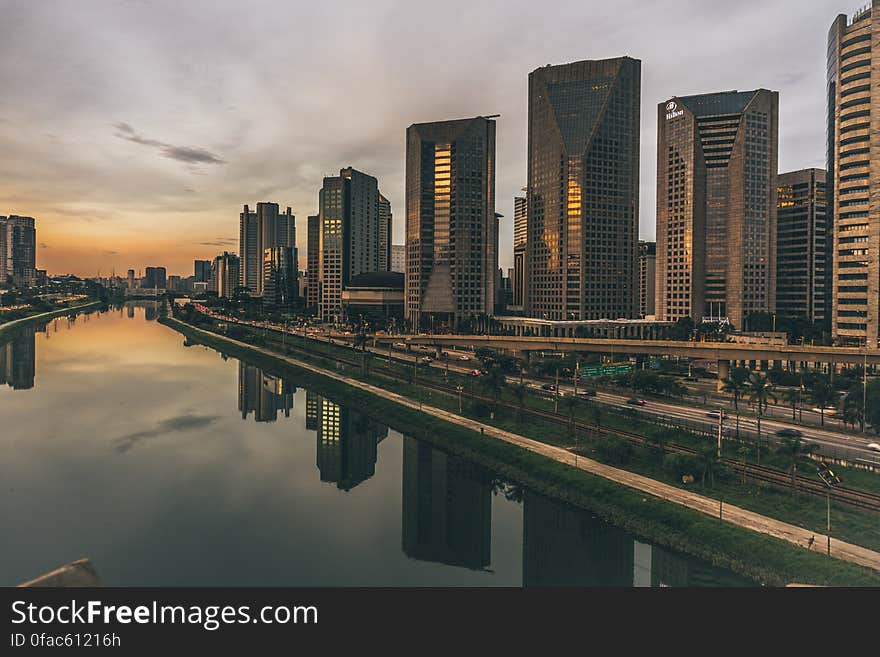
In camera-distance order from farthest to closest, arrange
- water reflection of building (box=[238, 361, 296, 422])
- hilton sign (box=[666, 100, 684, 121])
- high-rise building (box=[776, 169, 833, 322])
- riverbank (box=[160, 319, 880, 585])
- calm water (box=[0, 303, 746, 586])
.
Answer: hilton sign (box=[666, 100, 684, 121]), high-rise building (box=[776, 169, 833, 322]), water reflection of building (box=[238, 361, 296, 422]), calm water (box=[0, 303, 746, 586]), riverbank (box=[160, 319, 880, 585])

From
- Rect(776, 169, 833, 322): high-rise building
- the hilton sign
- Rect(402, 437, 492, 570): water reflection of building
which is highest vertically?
the hilton sign

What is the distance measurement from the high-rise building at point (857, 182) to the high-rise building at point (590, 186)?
235 ft

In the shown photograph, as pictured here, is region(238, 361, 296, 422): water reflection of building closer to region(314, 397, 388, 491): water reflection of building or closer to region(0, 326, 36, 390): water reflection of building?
region(314, 397, 388, 491): water reflection of building

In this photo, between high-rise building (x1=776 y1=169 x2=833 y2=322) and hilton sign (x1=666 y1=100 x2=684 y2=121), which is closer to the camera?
high-rise building (x1=776 y1=169 x2=833 y2=322)

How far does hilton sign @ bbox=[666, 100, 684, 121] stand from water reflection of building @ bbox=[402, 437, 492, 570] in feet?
528

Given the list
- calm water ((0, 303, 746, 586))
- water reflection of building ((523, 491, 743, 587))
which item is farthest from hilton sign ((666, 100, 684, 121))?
water reflection of building ((523, 491, 743, 587))

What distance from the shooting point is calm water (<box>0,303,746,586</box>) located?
139 ft

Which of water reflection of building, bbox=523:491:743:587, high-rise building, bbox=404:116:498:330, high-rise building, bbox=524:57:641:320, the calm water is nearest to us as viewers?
water reflection of building, bbox=523:491:743:587

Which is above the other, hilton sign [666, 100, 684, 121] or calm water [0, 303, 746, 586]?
hilton sign [666, 100, 684, 121]

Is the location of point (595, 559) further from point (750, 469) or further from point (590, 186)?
point (590, 186)

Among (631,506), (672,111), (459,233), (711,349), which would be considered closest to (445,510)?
(631,506)

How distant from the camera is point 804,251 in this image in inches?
6973

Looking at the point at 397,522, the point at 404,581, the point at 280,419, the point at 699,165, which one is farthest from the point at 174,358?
the point at 699,165

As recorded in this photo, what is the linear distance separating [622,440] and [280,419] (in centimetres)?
6212
